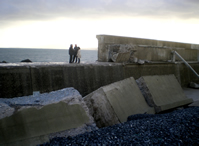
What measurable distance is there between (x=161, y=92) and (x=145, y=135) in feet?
11.6

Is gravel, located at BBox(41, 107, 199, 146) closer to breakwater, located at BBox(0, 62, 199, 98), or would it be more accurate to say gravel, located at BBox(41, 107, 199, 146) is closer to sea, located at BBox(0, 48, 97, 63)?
breakwater, located at BBox(0, 62, 199, 98)

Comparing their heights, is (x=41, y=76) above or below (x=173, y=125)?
above

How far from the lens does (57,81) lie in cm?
636

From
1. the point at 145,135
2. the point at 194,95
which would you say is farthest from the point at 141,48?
the point at 145,135

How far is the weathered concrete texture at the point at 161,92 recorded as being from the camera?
6.07m

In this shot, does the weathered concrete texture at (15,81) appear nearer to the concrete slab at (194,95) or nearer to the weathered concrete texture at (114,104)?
the weathered concrete texture at (114,104)

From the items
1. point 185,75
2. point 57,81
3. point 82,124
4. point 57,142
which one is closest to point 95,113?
point 82,124

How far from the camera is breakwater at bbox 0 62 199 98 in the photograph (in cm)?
541

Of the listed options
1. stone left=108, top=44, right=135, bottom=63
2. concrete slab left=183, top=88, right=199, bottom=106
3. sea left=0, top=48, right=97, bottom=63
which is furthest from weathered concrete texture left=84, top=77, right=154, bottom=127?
sea left=0, top=48, right=97, bottom=63

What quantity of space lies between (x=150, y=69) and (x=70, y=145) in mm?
7601

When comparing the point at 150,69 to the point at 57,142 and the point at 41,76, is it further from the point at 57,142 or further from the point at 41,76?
the point at 57,142

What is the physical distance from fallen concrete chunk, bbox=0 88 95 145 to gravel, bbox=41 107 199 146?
253 mm

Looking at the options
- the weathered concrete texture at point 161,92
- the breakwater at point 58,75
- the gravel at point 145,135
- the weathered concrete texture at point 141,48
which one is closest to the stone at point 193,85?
the weathered concrete texture at point 141,48

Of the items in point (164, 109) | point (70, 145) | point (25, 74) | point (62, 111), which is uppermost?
point (25, 74)
